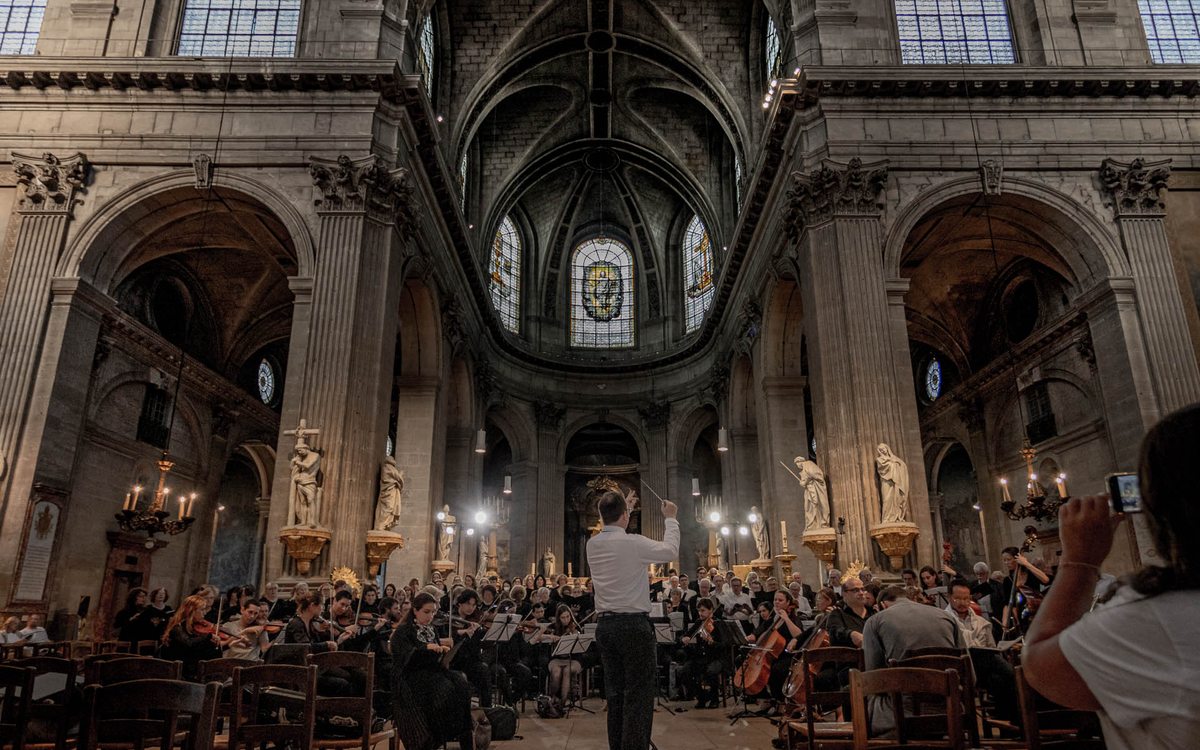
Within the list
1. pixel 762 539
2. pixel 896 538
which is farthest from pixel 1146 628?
pixel 762 539

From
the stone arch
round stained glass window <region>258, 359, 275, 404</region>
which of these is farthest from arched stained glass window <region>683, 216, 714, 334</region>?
the stone arch

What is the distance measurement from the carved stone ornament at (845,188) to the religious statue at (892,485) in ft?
15.5

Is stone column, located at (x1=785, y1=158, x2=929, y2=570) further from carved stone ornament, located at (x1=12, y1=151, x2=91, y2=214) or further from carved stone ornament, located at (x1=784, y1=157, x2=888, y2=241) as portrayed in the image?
carved stone ornament, located at (x1=12, y1=151, x2=91, y2=214)

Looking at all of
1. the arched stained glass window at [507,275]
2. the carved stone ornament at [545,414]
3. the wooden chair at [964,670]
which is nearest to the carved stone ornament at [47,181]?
the arched stained glass window at [507,275]

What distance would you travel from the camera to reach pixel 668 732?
28.8ft

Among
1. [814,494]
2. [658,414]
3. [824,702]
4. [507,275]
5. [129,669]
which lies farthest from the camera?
[507,275]

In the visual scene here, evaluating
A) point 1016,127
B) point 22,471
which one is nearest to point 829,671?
point 1016,127

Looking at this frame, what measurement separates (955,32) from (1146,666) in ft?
62.8

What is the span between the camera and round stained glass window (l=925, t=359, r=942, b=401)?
25.4 m

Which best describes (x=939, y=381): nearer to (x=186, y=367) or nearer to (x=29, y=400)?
(x=186, y=367)

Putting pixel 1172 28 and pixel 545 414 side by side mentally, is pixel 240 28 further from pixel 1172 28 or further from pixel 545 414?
pixel 1172 28

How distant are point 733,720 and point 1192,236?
44.8ft

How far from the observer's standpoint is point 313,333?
14.0 m

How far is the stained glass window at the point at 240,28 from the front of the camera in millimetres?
16859
